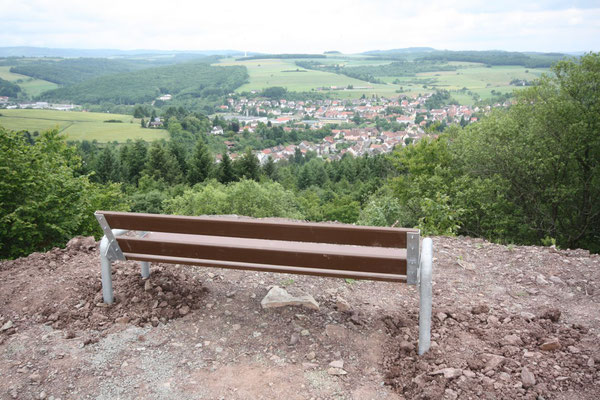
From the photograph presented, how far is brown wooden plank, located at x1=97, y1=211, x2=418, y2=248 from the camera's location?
3000 millimetres

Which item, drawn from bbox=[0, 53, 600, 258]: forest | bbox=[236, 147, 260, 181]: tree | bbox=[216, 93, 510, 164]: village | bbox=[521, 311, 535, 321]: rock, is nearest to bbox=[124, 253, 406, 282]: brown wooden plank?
bbox=[521, 311, 535, 321]: rock

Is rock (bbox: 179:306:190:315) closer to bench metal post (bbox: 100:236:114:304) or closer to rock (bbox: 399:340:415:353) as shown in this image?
bench metal post (bbox: 100:236:114:304)

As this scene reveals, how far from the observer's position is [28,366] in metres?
3.16

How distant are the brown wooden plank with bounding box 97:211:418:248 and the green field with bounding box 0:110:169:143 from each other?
80.4m

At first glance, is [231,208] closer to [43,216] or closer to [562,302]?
[43,216]

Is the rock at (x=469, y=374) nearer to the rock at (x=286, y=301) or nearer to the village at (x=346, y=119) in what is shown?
the rock at (x=286, y=301)

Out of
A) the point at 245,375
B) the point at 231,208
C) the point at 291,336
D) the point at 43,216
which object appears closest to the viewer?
the point at 245,375

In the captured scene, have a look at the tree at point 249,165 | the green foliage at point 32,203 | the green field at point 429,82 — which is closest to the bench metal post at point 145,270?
the green foliage at point 32,203

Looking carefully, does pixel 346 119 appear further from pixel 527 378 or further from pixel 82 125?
pixel 527 378

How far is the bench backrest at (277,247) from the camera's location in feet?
9.98

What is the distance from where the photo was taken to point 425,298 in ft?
10.4

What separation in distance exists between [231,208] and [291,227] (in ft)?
79.2

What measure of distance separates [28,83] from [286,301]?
6744 inches

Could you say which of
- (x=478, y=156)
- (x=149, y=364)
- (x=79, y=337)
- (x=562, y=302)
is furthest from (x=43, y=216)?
(x=478, y=156)
